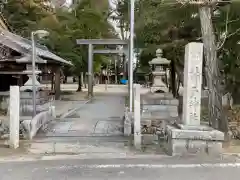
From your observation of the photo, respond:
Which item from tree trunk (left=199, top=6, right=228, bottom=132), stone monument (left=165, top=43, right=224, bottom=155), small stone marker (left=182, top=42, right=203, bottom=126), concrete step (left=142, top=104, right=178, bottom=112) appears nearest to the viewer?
stone monument (left=165, top=43, right=224, bottom=155)

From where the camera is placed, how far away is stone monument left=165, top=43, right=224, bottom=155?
8.68 metres

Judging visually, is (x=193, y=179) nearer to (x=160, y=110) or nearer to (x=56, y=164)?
(x=56, y=164)

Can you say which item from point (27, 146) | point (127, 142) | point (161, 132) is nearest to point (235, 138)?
point (161, 132)

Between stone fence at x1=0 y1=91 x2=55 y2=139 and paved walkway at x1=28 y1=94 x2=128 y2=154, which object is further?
stone fence at x1=0 y1=91 x2=55 y2=139

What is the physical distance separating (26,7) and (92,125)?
60.8 ft

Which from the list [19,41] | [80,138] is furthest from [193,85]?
[19,41]

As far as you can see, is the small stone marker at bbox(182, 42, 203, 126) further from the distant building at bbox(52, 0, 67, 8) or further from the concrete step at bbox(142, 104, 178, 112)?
the distant building at bbox(52, 0, 67, 8)

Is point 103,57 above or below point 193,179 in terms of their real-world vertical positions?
above

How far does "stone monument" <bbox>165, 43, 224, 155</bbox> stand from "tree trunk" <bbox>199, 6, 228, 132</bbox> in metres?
1.41

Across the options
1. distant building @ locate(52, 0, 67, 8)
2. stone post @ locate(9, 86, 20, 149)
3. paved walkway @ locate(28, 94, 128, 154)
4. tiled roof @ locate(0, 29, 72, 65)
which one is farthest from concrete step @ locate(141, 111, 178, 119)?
distant building @ locate(52, 0, 67, 8)

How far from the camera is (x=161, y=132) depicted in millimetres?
11859

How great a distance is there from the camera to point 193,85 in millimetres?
8883

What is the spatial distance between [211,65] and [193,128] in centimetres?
214

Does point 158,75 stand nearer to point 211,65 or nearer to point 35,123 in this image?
point 211,65
